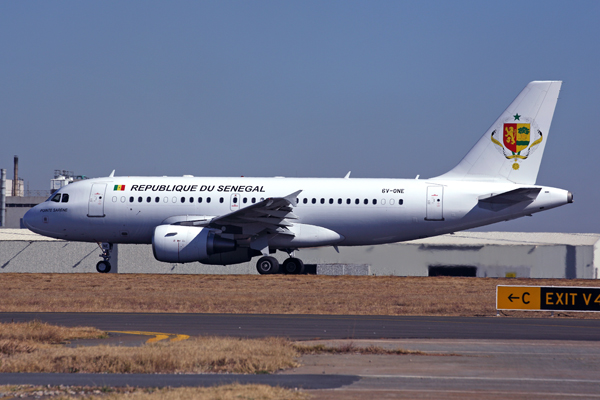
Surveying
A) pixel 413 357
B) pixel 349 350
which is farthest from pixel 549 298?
pixel 349 350

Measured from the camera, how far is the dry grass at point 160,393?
1031cm

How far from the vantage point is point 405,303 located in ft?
86.6

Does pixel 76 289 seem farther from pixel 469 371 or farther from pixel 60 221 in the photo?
pixel 469 371

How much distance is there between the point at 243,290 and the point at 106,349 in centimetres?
1628

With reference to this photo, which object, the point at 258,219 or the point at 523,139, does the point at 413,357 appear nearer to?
the point at 258,219

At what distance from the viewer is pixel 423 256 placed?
145ft

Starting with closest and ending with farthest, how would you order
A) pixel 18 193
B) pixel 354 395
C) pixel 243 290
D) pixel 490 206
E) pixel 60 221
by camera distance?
pixel 354 395 < pixel 243 290 < pixel 490 206 < pixel 60 221 < pixel 18 193

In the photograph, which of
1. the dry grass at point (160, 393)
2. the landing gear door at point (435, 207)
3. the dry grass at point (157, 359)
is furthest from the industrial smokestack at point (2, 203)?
the dry grass at point (160, 393)

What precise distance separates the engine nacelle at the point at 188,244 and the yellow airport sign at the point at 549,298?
14406mm

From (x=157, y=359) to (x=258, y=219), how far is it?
21370mm

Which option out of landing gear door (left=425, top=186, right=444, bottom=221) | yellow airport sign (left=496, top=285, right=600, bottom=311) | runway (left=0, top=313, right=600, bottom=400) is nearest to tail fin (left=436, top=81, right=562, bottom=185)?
landing gear door (left=425, top=186, right=444, bottom=221)

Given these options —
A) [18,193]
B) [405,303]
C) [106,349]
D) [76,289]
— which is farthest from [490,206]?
[18,193]

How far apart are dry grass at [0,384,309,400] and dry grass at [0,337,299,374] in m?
1.66

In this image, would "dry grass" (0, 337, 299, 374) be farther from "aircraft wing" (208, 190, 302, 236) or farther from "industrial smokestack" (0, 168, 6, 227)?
"industrial smokestack" (0, 168, 6, 227)
